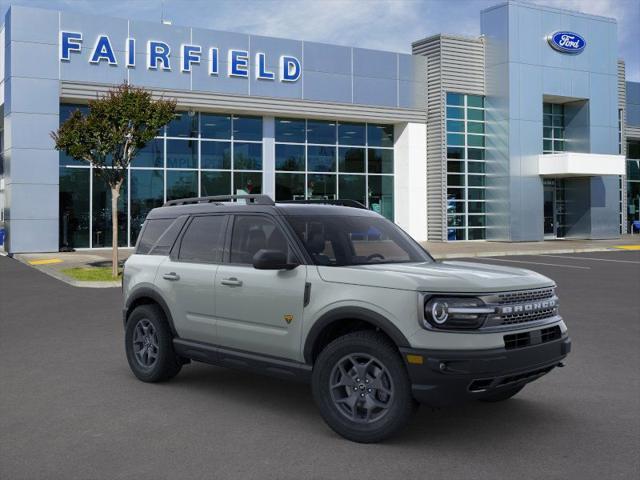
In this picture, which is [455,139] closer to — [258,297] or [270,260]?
[258,297]

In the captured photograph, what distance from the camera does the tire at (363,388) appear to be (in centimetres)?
476

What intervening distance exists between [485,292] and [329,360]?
1184 millimetres

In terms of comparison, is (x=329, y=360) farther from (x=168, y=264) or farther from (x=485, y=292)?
(x=168, y=264)

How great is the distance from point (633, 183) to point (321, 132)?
21647mm

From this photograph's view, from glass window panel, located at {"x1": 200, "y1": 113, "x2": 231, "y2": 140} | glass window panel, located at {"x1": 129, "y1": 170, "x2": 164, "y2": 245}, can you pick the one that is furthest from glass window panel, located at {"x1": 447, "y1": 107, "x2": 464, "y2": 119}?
glass window panel, located at {"x1": 129, "y1": 170, "x2": 164, "y2": 245}

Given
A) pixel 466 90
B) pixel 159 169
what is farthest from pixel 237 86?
pixel 466 90

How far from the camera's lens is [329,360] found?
508 centimetres

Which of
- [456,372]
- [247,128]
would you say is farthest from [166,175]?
[456,372]

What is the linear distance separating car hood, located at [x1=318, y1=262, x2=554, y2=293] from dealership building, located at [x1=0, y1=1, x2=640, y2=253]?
22741mm

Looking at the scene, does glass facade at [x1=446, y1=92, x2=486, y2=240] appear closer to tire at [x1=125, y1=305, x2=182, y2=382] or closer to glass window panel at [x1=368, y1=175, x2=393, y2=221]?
glass window panel at [x1=368, y1=175, x2=393, y2=221]

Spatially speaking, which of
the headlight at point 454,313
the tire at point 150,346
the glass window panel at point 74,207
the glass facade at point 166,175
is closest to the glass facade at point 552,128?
the glass facade at point 166,175

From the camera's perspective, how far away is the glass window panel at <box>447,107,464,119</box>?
108 ft

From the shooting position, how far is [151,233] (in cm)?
722

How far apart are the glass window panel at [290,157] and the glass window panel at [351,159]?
198cm
